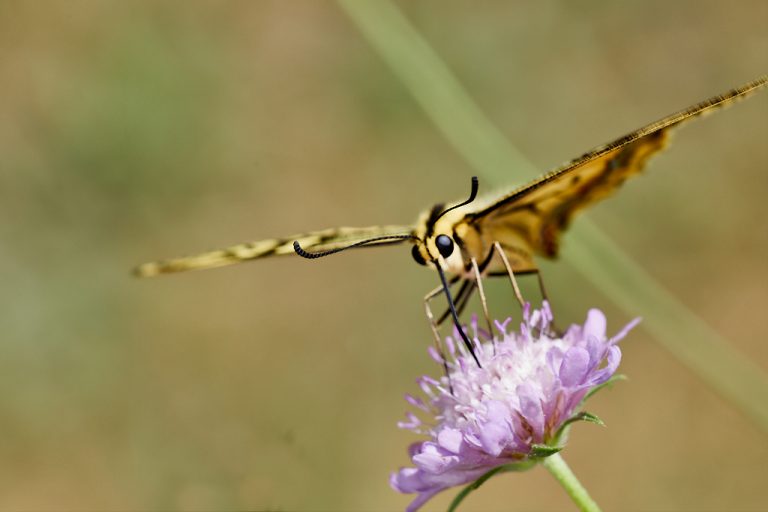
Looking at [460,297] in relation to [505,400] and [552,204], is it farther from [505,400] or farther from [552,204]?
[505,400]

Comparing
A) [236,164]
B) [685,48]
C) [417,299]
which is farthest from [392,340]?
[685,48]

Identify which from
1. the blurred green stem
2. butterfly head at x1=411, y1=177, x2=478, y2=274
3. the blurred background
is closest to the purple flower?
butterfly head at x1=411, y1=177, x2=478, y2=274

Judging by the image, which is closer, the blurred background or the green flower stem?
the green flower stem

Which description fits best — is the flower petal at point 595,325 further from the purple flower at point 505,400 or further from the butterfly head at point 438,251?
the butterfly head at point 438,251

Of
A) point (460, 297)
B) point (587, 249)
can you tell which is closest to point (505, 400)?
point (460, 297)

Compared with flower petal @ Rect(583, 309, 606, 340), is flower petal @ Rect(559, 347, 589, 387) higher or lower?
lower

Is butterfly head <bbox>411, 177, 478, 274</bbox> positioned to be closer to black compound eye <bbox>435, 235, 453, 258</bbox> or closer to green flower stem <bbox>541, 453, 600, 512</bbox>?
black compound eye <bbox>435, 235, 453, 258</bbox>

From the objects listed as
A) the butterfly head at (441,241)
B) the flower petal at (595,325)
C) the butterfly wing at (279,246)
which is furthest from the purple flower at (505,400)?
the butterfly wing at (279,246)
